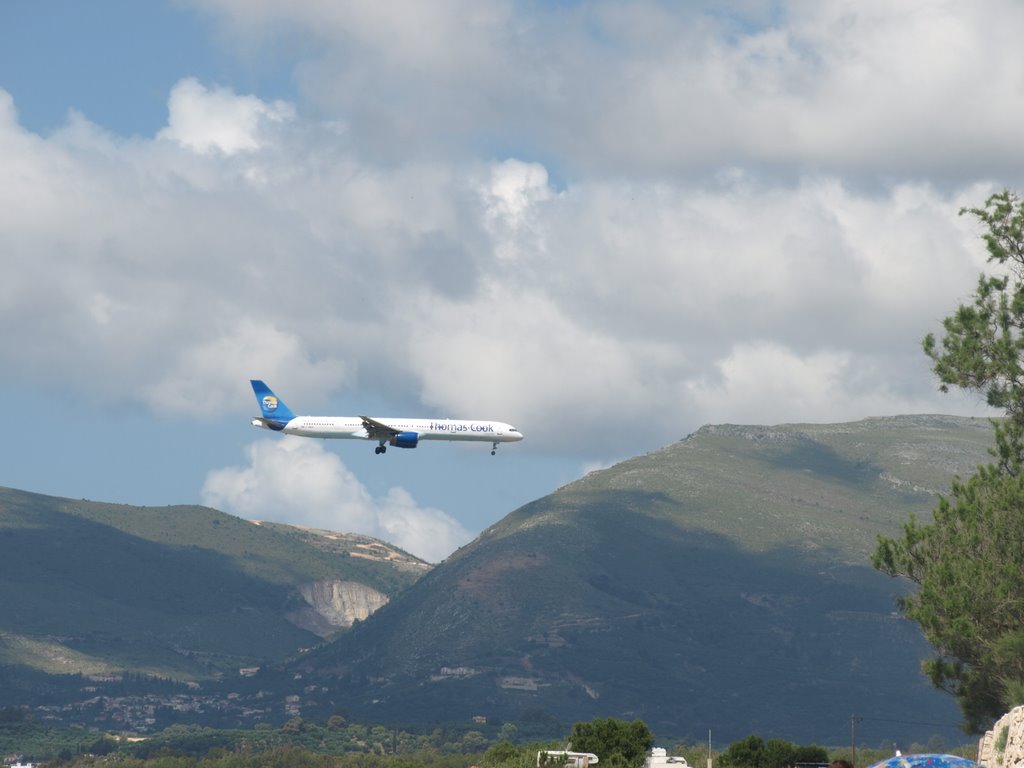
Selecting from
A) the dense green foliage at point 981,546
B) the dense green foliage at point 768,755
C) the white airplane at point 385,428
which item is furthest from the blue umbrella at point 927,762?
the white airplane at point 385,428

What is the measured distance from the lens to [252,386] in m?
178

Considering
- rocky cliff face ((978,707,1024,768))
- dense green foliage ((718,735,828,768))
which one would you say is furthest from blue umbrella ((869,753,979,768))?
dense green foliage ((718,735,828,768))

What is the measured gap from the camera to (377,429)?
15362cm

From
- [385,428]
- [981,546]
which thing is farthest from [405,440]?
[981,546]

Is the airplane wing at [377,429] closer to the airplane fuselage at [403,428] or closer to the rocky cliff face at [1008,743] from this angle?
the airplane fuselage at [403,428]

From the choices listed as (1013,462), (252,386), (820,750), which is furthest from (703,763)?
(252,386)

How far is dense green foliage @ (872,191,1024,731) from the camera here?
206 feet

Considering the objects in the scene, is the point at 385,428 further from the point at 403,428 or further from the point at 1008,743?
the point at 1008,743

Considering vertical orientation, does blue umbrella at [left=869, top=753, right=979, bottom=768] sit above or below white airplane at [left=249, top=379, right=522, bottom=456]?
below

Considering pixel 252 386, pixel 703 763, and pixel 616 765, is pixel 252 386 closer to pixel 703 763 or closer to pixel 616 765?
pixel 703 763

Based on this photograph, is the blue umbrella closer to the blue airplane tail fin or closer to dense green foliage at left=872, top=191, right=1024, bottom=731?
dense green foliage at left=872, top=191, right=1024, bottom=731

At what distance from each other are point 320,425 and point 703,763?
59904mm

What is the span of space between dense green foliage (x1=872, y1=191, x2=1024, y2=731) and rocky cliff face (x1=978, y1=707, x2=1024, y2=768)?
2164cm

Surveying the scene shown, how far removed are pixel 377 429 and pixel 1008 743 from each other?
11898 centimetres
